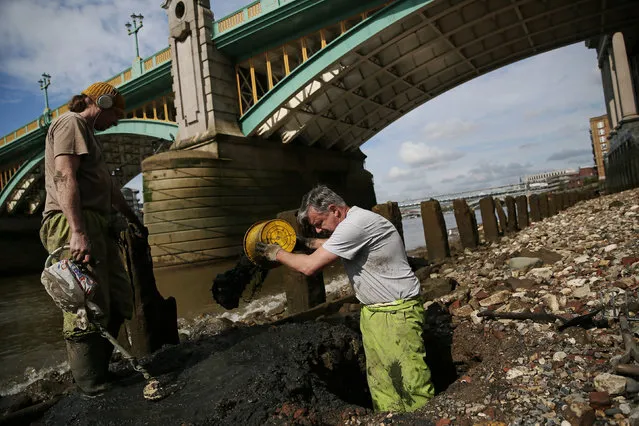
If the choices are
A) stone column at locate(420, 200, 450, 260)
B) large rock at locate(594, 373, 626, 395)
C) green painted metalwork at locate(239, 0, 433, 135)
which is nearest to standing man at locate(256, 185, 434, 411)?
large rock at locate(594, 373, 626, 395)

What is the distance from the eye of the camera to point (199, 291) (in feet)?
33.7

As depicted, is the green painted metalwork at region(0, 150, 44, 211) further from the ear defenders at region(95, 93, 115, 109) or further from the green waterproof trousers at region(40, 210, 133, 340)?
the green waterproof trousers at region(40, 210, 133, 340)

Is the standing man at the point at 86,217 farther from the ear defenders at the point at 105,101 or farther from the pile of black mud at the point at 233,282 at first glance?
the pile of black mud at the point at 233,282

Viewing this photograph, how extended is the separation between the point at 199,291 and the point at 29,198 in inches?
1283

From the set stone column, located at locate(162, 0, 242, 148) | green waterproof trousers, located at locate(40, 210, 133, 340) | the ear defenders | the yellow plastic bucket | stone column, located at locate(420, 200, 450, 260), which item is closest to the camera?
green waterproof trousers, located at locate(40, 210, 133, 340)

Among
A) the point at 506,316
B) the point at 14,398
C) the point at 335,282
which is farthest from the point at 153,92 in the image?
the point at 506,316

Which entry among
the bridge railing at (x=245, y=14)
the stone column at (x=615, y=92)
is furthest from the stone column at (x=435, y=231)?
the stone column at (x=615, y=92)

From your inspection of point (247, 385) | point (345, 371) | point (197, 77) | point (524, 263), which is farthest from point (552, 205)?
point (247, 385)

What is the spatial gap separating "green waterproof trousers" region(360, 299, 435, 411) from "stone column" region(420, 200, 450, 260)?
4954 millimetres

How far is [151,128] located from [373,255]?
19435mm

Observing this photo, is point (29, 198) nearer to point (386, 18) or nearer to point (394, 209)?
point (386, 18)

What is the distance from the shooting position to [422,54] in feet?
54.5

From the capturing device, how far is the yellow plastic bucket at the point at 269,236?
10.3ft

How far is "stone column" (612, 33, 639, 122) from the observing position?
1608cm
